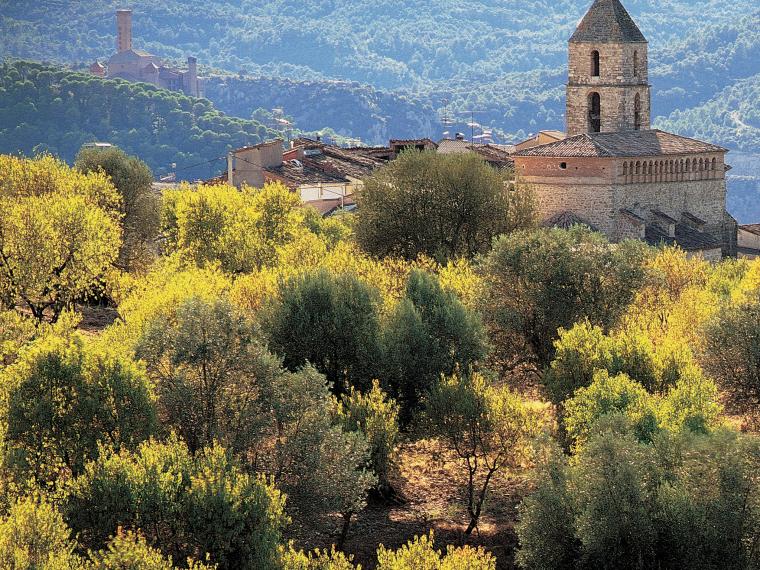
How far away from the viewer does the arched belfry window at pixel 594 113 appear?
84.5m

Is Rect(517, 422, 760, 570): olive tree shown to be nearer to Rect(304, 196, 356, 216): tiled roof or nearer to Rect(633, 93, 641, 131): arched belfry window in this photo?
Rect(633, 93, 641, 131): arched belfry window

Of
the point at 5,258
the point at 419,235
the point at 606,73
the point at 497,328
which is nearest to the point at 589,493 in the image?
the point at 497,328

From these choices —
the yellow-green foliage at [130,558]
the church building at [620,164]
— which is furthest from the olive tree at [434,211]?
the yellow-green foliage at [130,558]

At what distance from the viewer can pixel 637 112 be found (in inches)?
3337

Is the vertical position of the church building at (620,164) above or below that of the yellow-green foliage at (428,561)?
above

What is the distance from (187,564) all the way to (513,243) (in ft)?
64.3

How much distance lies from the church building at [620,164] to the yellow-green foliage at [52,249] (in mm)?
21647

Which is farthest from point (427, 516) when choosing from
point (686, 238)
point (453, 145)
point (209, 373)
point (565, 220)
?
point (453, 145)

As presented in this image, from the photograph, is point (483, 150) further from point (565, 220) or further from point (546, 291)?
point (546, 291)

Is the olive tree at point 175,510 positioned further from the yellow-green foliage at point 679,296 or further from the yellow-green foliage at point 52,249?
the yellow-green foliage at point 52,249

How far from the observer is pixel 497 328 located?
4903 centimetres

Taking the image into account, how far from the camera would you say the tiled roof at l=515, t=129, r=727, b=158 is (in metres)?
77.1

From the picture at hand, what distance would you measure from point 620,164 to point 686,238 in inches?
165

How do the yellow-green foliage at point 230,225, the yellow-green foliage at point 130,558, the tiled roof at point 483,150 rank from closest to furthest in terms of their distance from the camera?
1. the yellow-green foliage at point 130,558
2. the yellow-green foliage at point 230,225
3. the tiled roof at point 483,150
